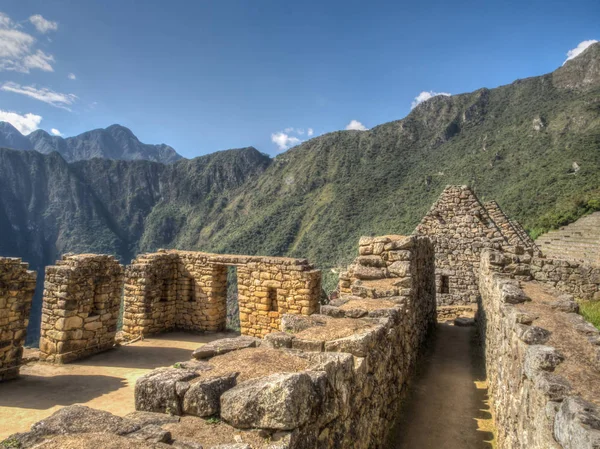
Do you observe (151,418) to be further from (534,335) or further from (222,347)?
(534,335)

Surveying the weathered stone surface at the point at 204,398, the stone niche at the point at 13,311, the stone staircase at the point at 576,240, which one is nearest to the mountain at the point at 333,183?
the stone staircase at the point at 576,240

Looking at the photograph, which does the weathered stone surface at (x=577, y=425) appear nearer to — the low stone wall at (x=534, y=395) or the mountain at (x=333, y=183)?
the low stone wall at (x=534, y=395)

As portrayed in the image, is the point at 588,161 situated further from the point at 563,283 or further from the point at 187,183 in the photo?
the point at 187,183

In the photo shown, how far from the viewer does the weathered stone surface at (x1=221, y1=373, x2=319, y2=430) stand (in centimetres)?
234

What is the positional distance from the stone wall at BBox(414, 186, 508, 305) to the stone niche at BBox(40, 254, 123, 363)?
407 inches

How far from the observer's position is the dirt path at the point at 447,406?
5.16 metres

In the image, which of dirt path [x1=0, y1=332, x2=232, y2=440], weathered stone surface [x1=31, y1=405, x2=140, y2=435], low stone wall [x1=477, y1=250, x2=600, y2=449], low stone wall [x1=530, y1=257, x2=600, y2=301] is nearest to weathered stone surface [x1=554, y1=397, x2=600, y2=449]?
low stone wall [x1=477, y1=250, x2=600, y2=449]

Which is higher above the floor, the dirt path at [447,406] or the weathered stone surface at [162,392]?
the weathered stone surface at [162,392]

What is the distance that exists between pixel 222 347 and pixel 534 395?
2.57m

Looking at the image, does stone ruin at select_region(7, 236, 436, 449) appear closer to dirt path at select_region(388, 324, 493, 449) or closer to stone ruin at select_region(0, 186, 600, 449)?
stone ruin at select_region(0, 186, 600, 449)

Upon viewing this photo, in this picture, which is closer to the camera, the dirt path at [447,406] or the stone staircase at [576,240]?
the dirt path at [447,406]

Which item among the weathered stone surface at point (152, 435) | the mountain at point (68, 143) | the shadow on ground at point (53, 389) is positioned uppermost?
the mountain at point (68, 143)

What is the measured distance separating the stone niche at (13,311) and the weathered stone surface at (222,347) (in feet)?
18.6

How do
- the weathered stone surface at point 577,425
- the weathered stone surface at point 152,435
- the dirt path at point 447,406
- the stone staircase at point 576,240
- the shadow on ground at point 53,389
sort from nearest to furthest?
the weathered stone surface at point 577,425 < the weathered stone surface at point 152,435 < the dirt path at point 447,406 < the shadow on ground at point 53,389 < the stone staircase at point 576,240
